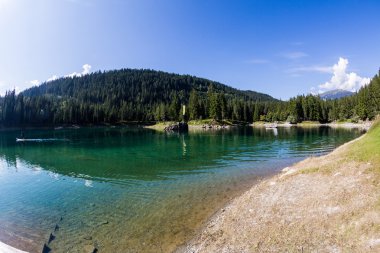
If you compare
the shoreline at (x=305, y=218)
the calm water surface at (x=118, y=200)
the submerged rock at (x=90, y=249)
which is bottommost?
the submerged rock at (x=90, y=249)

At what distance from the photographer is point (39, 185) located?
111 feet

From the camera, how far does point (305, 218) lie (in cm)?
1612

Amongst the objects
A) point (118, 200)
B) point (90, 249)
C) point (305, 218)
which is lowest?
point (90, 249)

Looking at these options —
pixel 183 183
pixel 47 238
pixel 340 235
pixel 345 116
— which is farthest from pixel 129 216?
pixel 345 116

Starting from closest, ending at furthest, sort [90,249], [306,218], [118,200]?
1. [306,218]
2. [90,249]
3. [118,200]

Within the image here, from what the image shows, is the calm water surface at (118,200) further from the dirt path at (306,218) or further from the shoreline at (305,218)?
the dirt path at (306,218)

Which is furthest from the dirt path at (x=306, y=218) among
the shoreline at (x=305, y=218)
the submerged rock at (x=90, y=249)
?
the submerged rock at (x=90, y=249)

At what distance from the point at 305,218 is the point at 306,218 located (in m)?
0.06

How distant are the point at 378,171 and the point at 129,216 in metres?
18.6

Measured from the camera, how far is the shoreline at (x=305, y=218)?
13.3m

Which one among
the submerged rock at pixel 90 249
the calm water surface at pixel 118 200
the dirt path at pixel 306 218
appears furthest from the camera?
the calm water surface at pixel 118 200

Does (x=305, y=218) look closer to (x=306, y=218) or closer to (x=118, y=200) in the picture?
(x=306, y=218)

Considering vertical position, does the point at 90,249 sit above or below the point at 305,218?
below

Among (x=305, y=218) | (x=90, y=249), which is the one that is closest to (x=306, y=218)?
(x=305, y=218)
